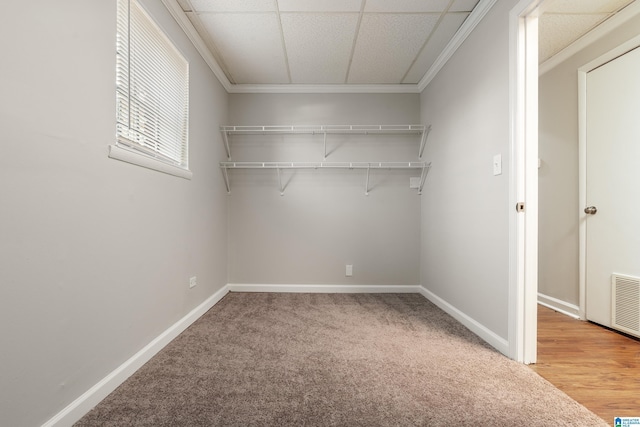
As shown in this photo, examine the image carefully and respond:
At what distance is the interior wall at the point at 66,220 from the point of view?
954 mm

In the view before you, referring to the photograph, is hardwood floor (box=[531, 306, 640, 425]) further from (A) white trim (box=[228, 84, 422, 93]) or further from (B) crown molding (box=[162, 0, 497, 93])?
(A) white trim (box=[228, 84, 422, 93])

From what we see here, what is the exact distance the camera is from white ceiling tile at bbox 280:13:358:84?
2170mm

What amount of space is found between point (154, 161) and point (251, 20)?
1323 millimetres

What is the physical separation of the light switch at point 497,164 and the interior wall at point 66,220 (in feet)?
7.21

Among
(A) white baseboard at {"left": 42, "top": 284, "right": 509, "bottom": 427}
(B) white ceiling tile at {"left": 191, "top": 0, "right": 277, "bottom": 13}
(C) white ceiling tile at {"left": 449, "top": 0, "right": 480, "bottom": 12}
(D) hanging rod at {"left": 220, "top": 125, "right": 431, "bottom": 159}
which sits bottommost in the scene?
(A) white baseboard at {"left": 42, "top": 284, "right": 509, "bottom": 427}

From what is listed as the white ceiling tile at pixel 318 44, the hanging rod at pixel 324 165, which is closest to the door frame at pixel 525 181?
the white ceiling tile at pixel 318 44

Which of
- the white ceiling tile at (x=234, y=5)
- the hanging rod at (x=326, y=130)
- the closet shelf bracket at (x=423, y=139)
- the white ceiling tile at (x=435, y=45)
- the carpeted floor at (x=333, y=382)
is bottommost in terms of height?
the carpeted floor at (x=333, y=382)

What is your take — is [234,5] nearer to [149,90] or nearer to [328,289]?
[149,90]

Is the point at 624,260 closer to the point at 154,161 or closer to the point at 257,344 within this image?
the point at 257,344

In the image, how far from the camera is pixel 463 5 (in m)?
2.03

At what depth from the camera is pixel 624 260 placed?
2.20m

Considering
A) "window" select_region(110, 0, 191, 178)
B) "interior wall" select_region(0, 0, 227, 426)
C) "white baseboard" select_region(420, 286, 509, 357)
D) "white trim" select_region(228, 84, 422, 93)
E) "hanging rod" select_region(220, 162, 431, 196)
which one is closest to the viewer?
"interior wall" select_region(0, 0, 227, 426)

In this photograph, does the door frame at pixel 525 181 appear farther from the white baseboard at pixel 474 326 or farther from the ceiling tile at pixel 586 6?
the ceiling tile at pixel 586 6

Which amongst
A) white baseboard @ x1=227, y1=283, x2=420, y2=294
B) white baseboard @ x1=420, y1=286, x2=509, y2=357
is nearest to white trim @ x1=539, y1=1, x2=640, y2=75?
white baseboard @ x1=420, y1=286, x2=509, y2=357
